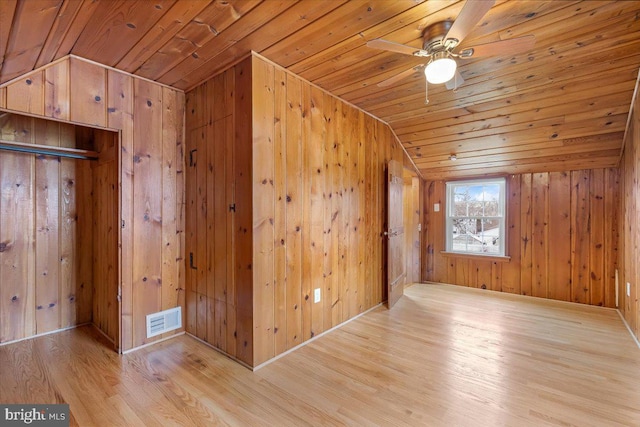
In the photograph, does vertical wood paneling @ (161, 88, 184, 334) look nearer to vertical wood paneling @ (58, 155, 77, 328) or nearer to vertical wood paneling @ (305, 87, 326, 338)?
vertical wood paneling @ (58, 155, 77, 328)

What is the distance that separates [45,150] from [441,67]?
334 centimetres

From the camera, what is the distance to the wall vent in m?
2.59

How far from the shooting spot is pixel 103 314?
279 cm

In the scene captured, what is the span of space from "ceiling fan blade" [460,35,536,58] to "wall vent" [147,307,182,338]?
319 cm

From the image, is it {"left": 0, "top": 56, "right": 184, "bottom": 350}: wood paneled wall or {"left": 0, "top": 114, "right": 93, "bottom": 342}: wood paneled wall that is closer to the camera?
{"left": 0, "top": 56, "right": 184, "bottom": 350}: wood paneled wall

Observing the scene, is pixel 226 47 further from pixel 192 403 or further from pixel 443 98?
pixel 192 403

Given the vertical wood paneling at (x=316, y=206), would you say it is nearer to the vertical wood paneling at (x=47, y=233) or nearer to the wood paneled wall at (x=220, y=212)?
the wood paneled wall at (x=220, y=212)

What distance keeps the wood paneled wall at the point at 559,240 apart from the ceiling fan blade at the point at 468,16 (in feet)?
11.4

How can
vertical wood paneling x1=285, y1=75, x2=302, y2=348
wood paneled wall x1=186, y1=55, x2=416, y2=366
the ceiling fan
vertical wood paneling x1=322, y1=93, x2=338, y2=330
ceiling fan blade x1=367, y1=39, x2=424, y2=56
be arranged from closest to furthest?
the ceiling fan → ceiling fan blade x1=367, y1=39, x2=424, y2=56 → wood paneled wall x1=186, y1=55, x2=416, y2=366 → vertical wood paneling x1=285, y1=75, x2=302, y2=348 → vertical wood paneling x1=322, y1=93, x2=338, y2=330

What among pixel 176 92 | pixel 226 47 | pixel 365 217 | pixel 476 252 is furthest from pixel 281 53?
pixel 476 252

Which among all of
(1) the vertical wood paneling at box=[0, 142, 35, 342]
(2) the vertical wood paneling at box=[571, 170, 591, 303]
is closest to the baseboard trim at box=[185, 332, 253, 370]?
(1) the vertical wood paneling at box=[0, 142, 35, 342]

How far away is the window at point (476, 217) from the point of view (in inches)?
174

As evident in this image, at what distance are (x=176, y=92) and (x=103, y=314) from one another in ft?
7.64

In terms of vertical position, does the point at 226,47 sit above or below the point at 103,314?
above
